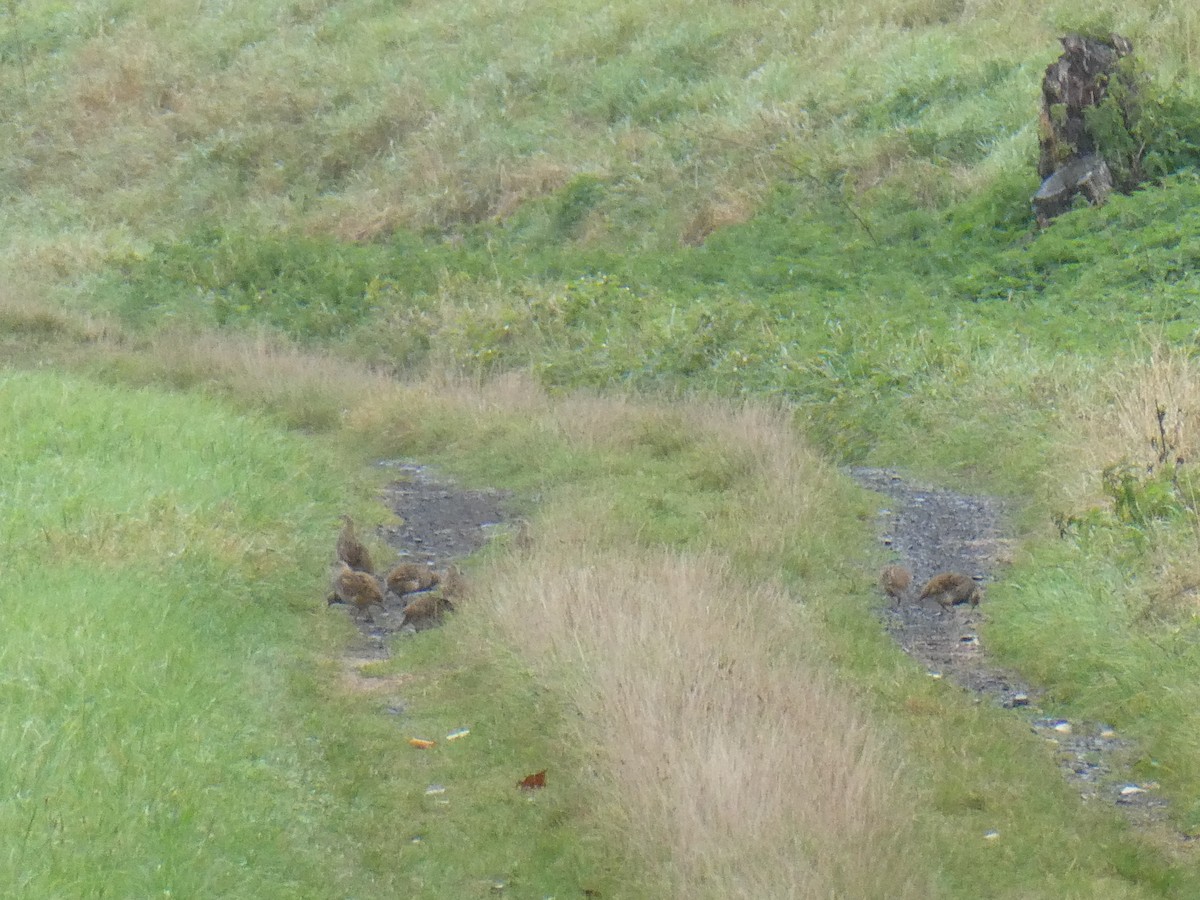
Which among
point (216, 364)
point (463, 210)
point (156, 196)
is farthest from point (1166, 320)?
point (156, 196)

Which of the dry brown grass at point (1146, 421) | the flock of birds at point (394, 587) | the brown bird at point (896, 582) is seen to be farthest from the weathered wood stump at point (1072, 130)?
the flock of birds at point (394, 587)

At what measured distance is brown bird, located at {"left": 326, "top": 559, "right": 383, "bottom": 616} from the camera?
28.8 ft

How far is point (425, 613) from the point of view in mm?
8570

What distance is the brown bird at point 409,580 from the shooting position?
911 centimetres

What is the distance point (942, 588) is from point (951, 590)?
53 mm

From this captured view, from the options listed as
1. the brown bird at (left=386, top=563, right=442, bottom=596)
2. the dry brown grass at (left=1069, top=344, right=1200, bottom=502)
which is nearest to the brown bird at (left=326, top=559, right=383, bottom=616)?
the brown bird at (left=386, top=563, right=442, bottom=596)

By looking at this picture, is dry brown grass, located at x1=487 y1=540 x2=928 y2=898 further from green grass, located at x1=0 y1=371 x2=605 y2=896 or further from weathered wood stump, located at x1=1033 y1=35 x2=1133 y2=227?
weathered wood stump, located at x1=1033 y1=35 x2=1133 y2=227

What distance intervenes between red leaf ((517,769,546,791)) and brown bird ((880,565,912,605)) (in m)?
3.37

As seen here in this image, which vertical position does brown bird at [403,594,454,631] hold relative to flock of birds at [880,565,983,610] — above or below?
above

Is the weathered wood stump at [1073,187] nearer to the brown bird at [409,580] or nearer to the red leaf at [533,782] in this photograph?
the brown bird at [409,580]

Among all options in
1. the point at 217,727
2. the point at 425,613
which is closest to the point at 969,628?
the point at 425,613

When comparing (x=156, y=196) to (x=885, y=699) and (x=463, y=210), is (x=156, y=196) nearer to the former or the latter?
(x=463, y=210)

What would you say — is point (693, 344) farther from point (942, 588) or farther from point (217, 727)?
point (217, 727)

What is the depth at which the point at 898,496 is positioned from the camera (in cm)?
1180
